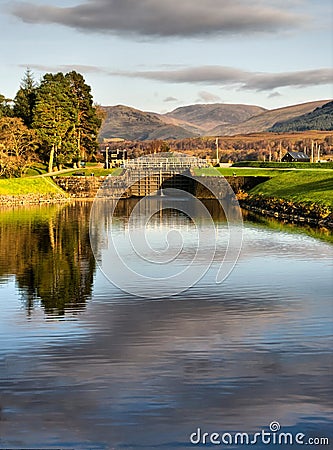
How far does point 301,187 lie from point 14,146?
93.1 ft

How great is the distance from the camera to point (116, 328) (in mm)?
14641

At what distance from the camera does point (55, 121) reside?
234ft

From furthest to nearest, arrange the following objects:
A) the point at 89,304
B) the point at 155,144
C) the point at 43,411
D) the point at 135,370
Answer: the point at 155,144
the point at 89,304
the point at 135,370
the point at 43,411

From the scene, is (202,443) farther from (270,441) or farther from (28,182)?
(28,182)

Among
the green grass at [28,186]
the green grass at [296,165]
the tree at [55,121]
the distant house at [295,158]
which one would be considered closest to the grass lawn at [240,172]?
the green grass at [296,165]

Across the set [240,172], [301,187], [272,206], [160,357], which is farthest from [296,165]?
[160,357]

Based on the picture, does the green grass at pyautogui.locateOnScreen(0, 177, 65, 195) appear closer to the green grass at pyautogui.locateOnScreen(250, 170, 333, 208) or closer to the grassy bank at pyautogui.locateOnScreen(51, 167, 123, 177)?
the grassy bank at pyautogui.locateOnScreen(51, 167, 123, 177)

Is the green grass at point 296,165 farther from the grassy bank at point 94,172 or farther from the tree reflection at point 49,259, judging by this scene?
the tree reflection at point 49,259

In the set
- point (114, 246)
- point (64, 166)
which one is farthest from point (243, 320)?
point (64, 166)

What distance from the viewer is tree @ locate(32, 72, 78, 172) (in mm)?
70375

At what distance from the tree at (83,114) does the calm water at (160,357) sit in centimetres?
6014

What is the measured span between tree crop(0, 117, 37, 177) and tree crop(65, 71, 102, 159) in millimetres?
12706

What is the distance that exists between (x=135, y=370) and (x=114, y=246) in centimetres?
1682

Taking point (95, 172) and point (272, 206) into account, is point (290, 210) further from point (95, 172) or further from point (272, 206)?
point (95, 172)
